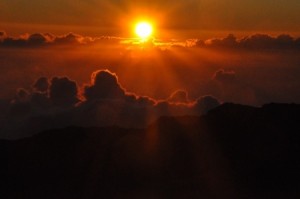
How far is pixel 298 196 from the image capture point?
191750mm

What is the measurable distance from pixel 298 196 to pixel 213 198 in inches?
1217

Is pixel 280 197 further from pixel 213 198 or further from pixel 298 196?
pixel 213 198

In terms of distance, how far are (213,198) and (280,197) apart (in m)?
24.6

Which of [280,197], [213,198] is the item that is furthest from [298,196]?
[213,198]

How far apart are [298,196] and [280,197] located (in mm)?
7020

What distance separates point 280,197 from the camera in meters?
196

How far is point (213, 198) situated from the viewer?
655 feet
